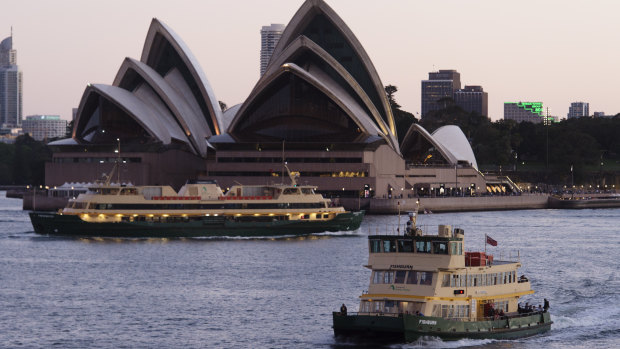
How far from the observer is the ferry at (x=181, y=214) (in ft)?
258

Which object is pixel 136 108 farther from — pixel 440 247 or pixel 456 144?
pixel 440 247

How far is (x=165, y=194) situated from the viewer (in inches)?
3150

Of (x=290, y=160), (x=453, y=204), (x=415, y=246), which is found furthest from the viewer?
(x=453, y=204)

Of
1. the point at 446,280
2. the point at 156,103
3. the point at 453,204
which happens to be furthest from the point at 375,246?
the point at 156,103

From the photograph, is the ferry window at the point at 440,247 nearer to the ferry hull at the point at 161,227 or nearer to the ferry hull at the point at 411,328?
the ferry hull at the point at 411,328

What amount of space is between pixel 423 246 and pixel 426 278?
3.41ft

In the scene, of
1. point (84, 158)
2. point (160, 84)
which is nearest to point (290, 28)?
point (160, 84)

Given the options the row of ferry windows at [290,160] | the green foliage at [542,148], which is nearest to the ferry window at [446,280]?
the row of ferry windows at [290,160]

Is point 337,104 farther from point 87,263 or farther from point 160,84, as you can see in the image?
point 87,263

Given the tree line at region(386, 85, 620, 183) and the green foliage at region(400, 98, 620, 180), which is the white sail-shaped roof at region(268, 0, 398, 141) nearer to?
the tree line at region(386, 85, 620, 183)

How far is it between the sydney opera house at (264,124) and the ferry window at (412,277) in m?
82.6

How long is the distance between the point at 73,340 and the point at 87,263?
23.0 m

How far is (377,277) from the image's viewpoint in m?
36.5

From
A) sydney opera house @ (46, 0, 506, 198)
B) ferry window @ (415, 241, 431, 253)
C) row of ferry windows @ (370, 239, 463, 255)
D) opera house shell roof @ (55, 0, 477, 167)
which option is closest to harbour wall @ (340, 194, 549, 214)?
sydney opera house @ (46, 0, 506, 198)
